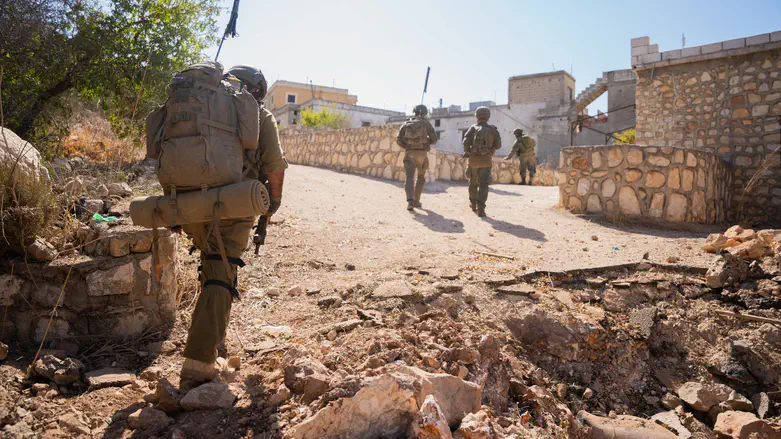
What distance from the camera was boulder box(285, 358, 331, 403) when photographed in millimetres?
1989

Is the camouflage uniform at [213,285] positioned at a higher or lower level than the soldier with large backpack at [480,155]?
lower

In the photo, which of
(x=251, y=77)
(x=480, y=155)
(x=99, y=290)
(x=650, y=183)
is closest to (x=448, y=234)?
(x=480, y=155)

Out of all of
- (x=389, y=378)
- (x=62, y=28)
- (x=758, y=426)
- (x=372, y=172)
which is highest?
(x=62, y=28)

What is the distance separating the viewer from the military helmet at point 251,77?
2.76 meters

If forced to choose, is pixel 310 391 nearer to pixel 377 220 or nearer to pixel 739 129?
pixel 377 220

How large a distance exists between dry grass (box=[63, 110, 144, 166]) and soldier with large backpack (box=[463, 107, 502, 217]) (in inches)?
175

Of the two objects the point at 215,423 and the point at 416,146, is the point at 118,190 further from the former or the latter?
the point at 416,146

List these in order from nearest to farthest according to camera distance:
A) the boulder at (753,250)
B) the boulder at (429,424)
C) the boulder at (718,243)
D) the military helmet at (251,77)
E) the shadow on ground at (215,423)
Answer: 1. the boulder at (429,424)
2. the shadow on ground at (215,423)
3. the military helmet at (251,77)
4. the boulder at (753,250)
5. the boulder at (718,243)

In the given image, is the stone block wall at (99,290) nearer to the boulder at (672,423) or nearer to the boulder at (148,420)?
the boulder at (148,420)

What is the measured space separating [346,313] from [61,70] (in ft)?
14.7

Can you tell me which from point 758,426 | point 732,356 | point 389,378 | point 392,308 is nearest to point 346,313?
point 392,308

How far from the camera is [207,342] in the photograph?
211 cm

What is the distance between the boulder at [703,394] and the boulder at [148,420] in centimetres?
292

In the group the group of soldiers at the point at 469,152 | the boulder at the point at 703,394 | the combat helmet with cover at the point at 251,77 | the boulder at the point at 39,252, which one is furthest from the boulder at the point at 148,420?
the group of soldiers at the point at 469,152
